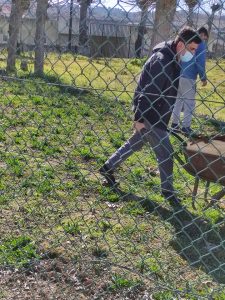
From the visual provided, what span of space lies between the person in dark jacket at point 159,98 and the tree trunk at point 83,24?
16.6 inches

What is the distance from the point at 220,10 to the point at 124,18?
1.55 feet

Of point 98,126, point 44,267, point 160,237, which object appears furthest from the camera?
point 98,126

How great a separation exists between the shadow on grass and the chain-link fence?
1cm

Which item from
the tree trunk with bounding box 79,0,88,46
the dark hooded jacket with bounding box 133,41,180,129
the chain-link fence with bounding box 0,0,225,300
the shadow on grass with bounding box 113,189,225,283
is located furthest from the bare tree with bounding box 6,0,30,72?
the shadow on grass with bounding box 113,189,225,283

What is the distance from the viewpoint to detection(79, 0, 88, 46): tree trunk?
299 centimetres

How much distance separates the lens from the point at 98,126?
838 centimetres

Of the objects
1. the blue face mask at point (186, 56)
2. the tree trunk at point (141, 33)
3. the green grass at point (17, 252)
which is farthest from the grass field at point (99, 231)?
the blue face mask at point (186, 56)

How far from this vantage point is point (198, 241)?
4555 millimetres

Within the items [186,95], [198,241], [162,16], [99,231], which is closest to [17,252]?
[99,231]

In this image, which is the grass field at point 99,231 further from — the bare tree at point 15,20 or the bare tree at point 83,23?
the bare tree at point 15,20

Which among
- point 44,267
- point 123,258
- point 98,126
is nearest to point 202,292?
point 123,258

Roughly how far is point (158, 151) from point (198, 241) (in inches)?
33.3

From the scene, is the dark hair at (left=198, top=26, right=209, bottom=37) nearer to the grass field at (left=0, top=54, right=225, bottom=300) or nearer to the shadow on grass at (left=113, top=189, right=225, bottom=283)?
the grass field at (left=0, top=54, right=225, bottom=300)

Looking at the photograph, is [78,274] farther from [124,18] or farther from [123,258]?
[124,18]
